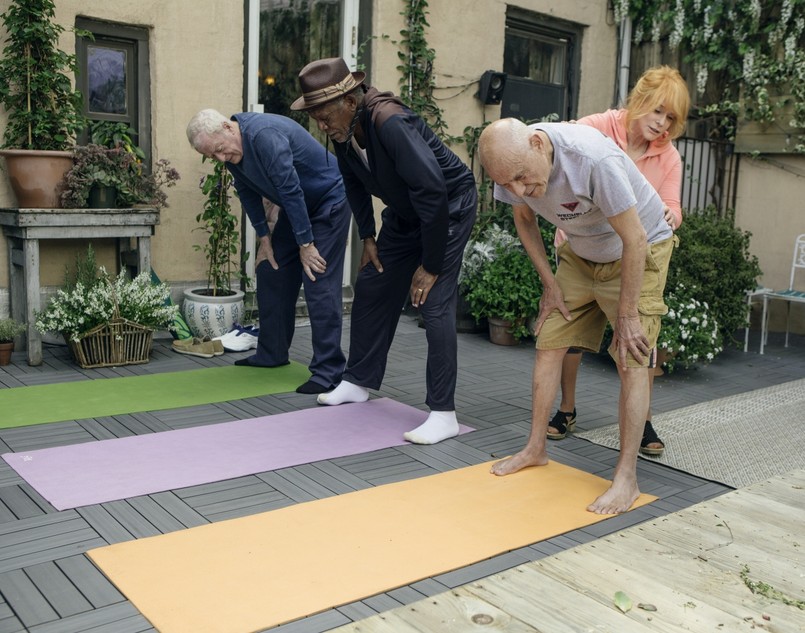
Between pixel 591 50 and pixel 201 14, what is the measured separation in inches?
155

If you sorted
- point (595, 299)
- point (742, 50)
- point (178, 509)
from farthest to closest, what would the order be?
point (742, 50) < point (595, 299) < point (178, 509)

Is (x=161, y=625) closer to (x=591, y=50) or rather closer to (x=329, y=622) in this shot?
(x=329, y=622)

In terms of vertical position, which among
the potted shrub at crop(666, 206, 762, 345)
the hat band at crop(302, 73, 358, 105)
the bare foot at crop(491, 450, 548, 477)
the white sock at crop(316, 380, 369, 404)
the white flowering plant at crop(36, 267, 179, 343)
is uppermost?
the hat band at crop(302, 73, 358, 105)

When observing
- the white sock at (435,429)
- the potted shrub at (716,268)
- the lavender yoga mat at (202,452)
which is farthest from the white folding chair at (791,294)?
the white sock at (435,429)

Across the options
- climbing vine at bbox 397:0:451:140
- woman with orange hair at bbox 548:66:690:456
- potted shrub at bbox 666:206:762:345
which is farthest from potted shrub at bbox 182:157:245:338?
potted shrub at bbox 666:206:762:345

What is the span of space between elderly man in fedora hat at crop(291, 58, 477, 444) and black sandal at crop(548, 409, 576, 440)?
0.44 meters

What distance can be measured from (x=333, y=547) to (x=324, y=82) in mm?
1724

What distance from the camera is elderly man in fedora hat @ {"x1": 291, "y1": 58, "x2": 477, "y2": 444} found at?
3248 mm

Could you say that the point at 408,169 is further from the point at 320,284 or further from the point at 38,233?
the point at 38,233

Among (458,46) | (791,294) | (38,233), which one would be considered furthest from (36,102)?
(791,294)

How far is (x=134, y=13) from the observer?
17.0 ft

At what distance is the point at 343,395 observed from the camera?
13.4ft

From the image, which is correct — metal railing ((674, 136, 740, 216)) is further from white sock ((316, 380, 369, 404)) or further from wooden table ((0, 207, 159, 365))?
wooden table ((0, 207, 159, 365))

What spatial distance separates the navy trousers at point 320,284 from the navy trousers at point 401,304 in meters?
0.27
